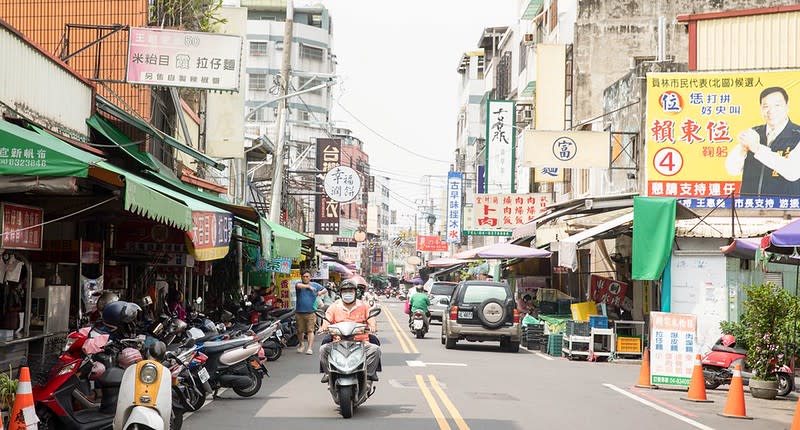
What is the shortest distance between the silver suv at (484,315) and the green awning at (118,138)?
9.32 metres

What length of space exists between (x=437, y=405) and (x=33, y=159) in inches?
263

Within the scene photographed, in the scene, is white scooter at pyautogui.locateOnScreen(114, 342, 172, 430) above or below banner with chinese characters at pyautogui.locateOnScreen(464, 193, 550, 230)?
below

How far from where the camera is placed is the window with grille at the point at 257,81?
290 ft

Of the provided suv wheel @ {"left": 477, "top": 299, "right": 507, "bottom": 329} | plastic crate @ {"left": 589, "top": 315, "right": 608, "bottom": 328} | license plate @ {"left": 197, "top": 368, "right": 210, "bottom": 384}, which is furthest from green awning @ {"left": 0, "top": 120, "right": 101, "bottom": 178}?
suv wheel @ {"left": 477, "top": 299, "right": 507, "bottom": 329}

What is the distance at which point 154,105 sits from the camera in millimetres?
23625

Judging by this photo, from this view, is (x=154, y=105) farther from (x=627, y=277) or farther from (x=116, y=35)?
(x=627, y=277)

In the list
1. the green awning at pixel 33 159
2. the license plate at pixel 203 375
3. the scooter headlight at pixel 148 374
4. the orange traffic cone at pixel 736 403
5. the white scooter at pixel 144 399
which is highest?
the green awning at pixel 33 159

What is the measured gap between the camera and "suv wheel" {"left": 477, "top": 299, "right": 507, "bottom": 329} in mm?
26250

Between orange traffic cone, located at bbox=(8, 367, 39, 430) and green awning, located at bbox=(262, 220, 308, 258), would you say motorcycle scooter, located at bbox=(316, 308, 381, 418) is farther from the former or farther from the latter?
green awning, located at bbox=(262, 220, 308, 258)

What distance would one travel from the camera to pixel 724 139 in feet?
83.1

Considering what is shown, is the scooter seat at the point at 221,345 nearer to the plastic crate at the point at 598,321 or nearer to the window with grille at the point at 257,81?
the plastic crate at the point at 598,321

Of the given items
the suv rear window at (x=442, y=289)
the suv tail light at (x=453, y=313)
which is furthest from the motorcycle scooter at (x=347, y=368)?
the suv rear window at (x=442, y=289)

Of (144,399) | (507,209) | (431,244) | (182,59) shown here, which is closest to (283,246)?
(182,59)

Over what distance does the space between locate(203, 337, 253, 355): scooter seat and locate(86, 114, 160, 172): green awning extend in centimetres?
487
